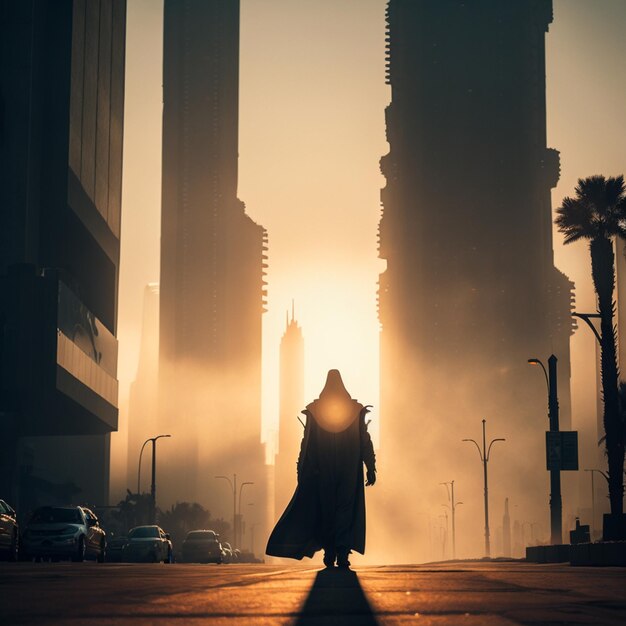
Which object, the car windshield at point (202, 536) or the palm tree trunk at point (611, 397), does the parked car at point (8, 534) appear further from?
the car windshield at point (202, 536)

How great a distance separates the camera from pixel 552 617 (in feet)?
29.1

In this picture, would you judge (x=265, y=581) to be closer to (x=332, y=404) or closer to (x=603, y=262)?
(x=332, y=404)

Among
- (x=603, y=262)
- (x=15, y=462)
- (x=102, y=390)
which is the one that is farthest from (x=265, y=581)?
(x=102, y=390)

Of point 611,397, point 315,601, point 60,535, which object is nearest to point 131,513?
point 611,397

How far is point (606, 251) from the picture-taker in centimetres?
5347

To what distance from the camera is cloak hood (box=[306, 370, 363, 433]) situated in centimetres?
1881

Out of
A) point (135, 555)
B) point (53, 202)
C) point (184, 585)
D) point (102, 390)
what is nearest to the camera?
point (184, 585)

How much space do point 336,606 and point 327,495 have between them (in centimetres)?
871

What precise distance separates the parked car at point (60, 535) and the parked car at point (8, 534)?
4.02ft

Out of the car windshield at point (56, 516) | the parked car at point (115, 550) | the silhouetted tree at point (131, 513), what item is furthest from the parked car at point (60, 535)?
the silhouetted tree at point (131, 513)

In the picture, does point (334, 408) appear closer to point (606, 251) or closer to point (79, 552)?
point (79, 552)

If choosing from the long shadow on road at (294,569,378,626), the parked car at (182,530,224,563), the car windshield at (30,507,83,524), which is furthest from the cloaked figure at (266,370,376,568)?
the parked car at (182,530,224,563)

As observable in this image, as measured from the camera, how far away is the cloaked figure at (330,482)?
59.9 feet

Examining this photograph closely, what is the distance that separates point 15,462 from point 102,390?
22645 millimetres
